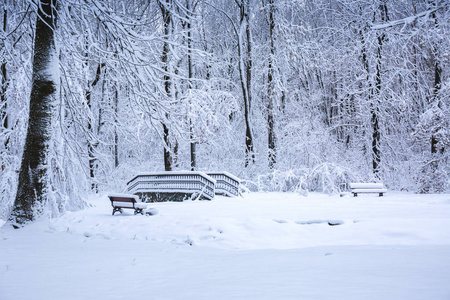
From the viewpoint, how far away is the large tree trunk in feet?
27.8

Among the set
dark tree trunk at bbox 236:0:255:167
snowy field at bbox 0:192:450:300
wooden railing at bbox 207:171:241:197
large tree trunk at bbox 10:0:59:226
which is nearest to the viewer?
snowy field at bbox 0:192:450:300

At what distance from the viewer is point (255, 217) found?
945cm

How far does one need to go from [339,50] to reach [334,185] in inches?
327

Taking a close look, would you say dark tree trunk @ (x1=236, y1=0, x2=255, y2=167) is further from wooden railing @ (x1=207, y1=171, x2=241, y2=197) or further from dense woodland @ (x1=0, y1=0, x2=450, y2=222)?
wooden railing @ (x1=207, y1=171, x2=241, y2=197)

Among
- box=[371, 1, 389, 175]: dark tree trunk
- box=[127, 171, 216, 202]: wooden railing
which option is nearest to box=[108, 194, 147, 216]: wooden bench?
box=[127, 171, 216, 202]: wooden railing

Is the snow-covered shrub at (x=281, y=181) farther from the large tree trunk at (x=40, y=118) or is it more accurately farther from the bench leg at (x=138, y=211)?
the large tree trunk at (x=40, y=118)

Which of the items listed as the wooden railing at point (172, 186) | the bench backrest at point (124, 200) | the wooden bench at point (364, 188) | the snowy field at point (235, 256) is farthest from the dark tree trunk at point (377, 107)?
the bench backrest at point (124, 200)

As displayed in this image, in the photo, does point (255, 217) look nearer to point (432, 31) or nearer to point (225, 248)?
point (225, 248)

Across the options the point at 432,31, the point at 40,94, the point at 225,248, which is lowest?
the point at 225,248

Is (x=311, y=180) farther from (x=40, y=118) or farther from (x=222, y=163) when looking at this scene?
(x=40, y=118)

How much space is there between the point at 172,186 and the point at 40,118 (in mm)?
8008

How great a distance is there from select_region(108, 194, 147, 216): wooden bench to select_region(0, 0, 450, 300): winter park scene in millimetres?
67

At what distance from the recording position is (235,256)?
20.4 ft

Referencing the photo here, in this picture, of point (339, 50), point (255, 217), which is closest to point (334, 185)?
point (339, 50)
